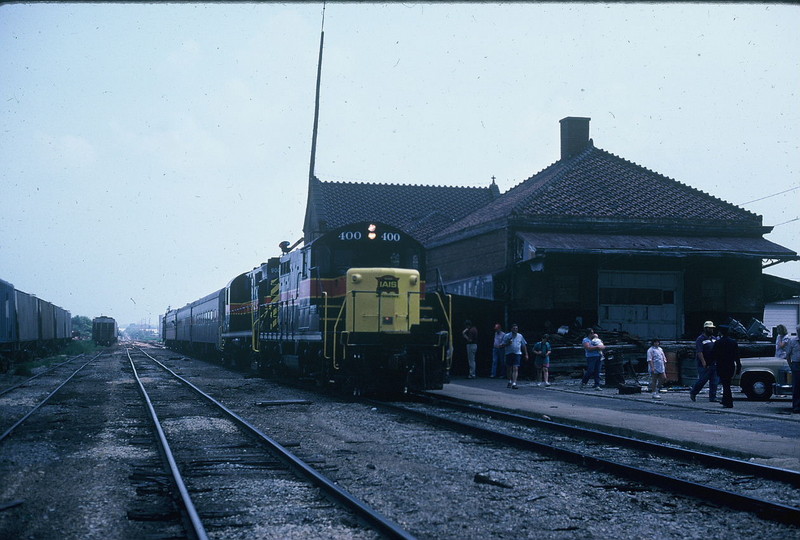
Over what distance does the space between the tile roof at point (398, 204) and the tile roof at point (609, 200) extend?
6562 millimetres

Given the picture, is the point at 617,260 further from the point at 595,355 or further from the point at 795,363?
the point at 795,363

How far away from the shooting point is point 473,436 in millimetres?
10617

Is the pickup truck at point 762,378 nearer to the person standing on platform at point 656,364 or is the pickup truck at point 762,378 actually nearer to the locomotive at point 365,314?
the person standing on platform at point 656,364

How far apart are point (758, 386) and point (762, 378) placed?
0.65ft

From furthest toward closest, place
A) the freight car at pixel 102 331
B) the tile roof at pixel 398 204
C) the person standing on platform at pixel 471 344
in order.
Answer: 1. the freight car at pixel 102 331
2. the tile roof at pixel 398 204
3. the person standing on platform at pixel 471 344

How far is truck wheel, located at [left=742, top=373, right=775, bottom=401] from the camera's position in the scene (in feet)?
53.6

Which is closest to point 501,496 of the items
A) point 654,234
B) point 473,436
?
point 473,436

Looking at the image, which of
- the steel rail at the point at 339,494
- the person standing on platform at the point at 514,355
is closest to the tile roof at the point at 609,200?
the person standing on platform at the point at 514,355

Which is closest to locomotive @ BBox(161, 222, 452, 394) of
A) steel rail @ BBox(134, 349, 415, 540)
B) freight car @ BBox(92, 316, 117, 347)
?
steel rail @ BBox(134, 349, 415, 540)

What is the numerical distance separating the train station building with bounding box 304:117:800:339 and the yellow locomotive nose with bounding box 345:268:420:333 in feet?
24.8

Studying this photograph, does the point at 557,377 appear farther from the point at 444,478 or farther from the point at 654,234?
the point at 444,478

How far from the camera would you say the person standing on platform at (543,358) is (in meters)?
20.3

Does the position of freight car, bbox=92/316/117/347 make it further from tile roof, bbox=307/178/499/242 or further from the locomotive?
the locomotive

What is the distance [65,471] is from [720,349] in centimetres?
1139
